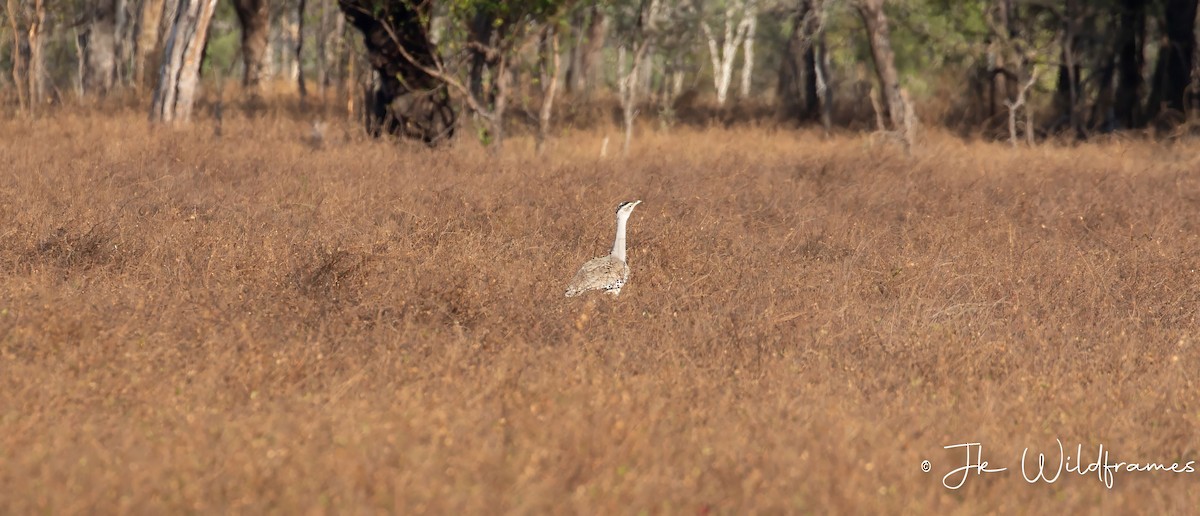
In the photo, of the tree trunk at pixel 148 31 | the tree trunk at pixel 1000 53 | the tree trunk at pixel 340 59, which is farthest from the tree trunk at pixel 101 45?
the tree trunk at pixel 1000 53

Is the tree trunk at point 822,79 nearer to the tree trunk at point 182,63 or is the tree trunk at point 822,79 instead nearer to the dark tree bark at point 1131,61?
the dark tree bark at point 1131,61

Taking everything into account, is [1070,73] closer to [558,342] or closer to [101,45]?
[558,342]

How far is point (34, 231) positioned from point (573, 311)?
4619mm

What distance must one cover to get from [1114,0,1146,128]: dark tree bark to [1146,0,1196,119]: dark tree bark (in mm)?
1048

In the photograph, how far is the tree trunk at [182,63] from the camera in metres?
19.8

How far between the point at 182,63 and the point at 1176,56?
1869cm

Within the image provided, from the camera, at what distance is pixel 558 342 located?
768 cm

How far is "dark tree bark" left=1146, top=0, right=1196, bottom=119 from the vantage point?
78.1 ft

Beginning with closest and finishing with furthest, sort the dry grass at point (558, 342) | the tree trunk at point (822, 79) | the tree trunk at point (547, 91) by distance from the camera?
the dry grass at point (558, 342) < the tree trunk at point (547, 91) < the tree trunk at point (822, 79)

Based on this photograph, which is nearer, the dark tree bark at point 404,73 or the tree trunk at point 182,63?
the dark tree bark at point 404,73

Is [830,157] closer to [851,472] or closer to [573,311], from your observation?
[573,311]

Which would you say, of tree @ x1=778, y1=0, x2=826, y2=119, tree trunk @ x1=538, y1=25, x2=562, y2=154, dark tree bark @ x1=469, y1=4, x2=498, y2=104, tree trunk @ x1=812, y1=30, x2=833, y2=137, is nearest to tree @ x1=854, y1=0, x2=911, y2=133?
tree @ x1=778, y1=0, x2=826, y2=119

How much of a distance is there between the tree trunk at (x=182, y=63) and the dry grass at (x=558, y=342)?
5324 millimetres

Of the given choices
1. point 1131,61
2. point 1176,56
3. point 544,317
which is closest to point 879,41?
point 1176,56
